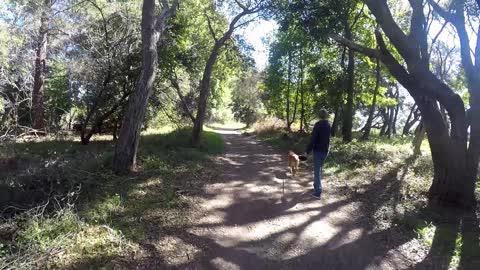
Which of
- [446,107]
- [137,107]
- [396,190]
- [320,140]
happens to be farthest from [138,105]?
[446,107]

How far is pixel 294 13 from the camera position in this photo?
13.4m

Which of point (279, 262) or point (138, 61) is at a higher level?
point (138, 61)

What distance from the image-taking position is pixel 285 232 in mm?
6809

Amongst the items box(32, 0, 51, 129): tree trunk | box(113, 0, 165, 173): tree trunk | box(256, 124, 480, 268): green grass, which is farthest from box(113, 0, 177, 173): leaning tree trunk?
box(32, 0, 51, 129): tree trunk

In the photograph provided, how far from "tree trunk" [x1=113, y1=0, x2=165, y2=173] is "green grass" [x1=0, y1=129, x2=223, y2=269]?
44 centimetres

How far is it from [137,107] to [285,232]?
5.30 meters

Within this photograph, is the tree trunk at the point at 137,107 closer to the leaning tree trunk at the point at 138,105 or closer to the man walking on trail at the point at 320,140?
the leaning tree trunk at the point at 138,105

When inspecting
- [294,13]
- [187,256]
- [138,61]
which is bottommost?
[187,256]

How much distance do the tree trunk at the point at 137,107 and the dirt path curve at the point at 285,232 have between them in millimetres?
2326

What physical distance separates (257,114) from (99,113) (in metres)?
28.8

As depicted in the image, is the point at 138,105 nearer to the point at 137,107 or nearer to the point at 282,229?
the point at 137,107

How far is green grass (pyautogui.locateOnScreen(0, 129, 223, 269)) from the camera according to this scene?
5.21 m

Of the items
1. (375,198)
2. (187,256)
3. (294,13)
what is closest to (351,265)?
(187,256)

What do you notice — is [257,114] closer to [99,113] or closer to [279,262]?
[99,113]
